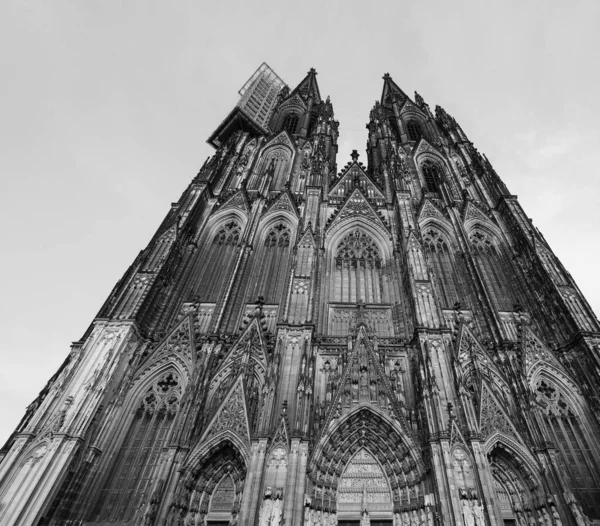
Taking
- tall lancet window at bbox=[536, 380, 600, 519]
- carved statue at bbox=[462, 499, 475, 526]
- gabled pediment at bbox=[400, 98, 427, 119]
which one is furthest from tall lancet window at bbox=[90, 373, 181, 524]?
gabled pediment at bbox=[400, 98, 427, 119]

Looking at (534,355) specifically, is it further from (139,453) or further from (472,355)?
(139,453)

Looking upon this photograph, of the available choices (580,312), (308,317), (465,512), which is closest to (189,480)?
(308,317)

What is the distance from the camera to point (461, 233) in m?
21.1

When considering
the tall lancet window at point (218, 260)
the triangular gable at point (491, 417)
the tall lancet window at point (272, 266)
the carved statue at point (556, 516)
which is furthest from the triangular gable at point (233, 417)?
the carved statue at point (556, 516)

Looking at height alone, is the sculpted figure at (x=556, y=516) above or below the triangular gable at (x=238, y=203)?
below

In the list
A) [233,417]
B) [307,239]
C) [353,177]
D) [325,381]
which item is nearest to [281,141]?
[353,177]

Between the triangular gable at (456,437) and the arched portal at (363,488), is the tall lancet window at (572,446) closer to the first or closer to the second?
the triangular gable at (456,437)

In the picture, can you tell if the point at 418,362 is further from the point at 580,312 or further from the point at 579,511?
the point at 580,312

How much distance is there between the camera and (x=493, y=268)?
65.8 ft

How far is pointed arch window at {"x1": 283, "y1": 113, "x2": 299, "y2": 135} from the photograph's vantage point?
32562mm

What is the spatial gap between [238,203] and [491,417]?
16.6 metres

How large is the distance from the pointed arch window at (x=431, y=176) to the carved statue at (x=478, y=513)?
61.6 ft

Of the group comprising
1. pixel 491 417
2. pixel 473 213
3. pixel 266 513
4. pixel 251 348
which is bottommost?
pixel 266 513

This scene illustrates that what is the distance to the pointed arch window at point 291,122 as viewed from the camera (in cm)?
3256
